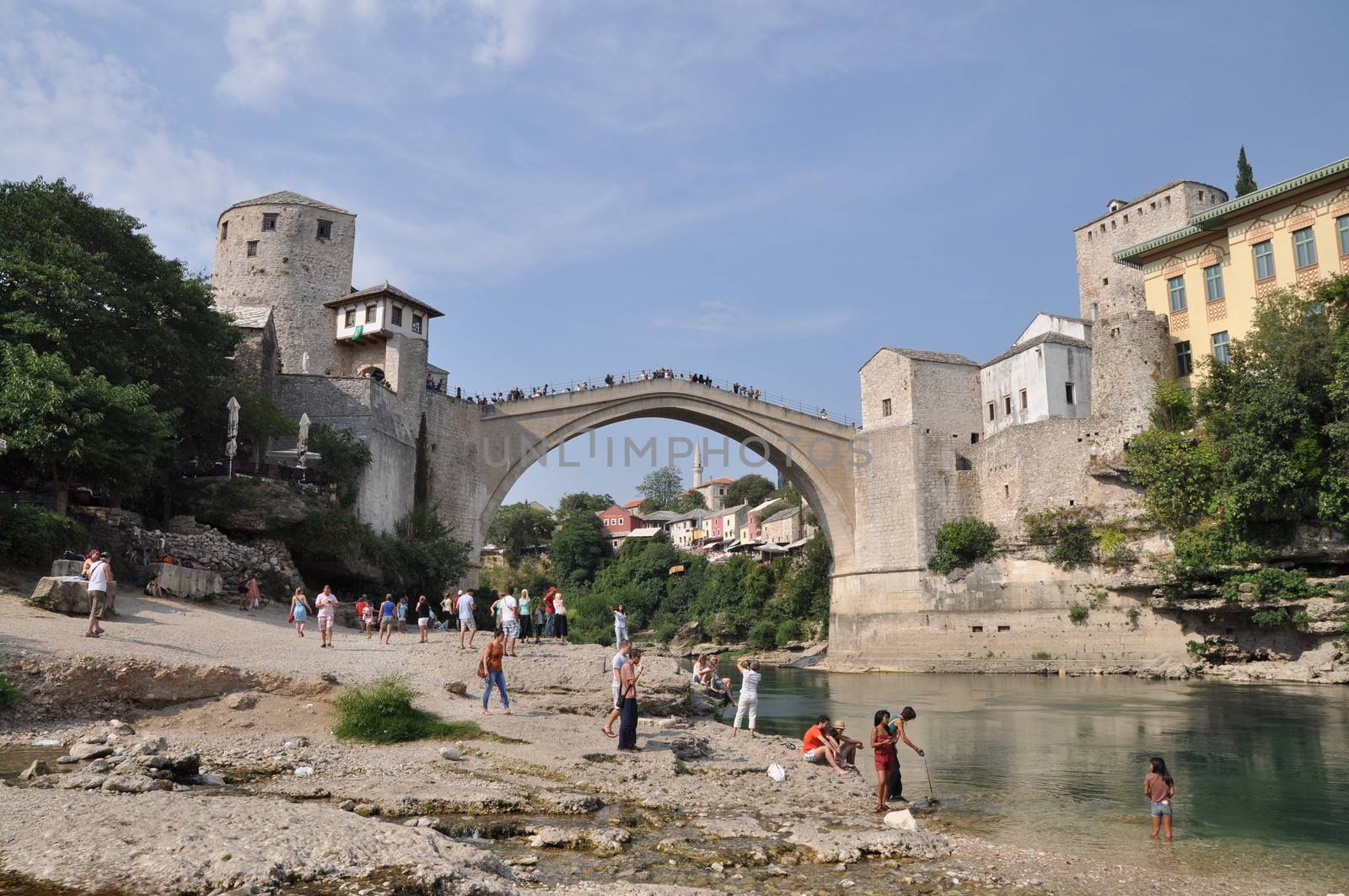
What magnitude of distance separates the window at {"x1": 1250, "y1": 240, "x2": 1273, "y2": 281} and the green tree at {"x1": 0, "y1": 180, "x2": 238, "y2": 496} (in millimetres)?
29854

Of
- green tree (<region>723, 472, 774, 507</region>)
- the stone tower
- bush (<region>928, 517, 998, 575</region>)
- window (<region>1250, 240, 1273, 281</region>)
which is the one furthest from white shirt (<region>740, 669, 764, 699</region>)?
green tree (<region>723, 472, 774, 507</region>)

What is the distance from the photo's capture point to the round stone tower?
3478 centimetres

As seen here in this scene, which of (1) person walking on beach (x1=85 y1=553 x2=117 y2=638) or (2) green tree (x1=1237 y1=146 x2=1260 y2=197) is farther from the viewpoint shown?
(2) green tree (x1=1237 y1=146 x2=1260 y2=197)

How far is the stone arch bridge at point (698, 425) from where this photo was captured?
36.7 m

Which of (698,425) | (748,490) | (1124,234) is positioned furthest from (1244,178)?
(748,490)

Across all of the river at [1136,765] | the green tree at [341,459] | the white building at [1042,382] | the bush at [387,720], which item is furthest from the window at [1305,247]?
the bush at [387,720]

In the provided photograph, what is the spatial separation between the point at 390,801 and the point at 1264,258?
31732 mm

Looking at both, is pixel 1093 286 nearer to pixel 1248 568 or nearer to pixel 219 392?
pixel 1248 568

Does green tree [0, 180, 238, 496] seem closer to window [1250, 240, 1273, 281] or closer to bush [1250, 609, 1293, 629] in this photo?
bush [1250, 609, 1293, 629]

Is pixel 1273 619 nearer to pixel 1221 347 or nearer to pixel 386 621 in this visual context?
pixel 1221 347

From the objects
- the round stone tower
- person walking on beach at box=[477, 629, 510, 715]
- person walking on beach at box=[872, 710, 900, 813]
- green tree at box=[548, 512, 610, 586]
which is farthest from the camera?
green tree at box=[548, 512, 610, 586]

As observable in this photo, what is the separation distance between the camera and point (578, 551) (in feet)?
237

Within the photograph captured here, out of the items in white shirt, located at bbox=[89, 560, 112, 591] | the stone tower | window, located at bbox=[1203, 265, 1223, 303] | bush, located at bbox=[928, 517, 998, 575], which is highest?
the stone tower

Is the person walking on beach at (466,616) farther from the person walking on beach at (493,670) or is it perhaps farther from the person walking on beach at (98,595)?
the person walking on beach at (98,595)
